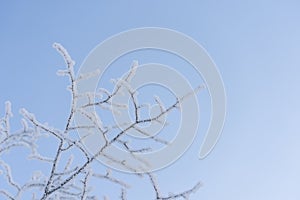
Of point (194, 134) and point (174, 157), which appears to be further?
point (194, 134)

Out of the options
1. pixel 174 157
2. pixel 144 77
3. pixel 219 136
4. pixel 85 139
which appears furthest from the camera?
pixel 219 136

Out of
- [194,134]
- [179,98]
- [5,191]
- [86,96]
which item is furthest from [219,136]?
[5,191]

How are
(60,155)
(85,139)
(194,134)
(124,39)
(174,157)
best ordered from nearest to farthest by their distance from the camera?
(60,155) < (85,139) < (174,157) < (194,134) < (124,39)

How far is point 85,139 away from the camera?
2.88 metres

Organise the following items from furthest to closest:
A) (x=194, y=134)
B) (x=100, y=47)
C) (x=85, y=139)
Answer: (x=100, y=47) < (x=194, y=134) < (x=85, y=139)

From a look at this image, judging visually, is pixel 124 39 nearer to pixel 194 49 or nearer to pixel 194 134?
pixel 194 49

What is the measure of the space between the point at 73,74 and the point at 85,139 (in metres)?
0.55

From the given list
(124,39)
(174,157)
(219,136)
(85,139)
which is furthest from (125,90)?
(124,39)

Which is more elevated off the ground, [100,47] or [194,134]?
[100,47]

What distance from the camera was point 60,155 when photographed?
2.64 metres

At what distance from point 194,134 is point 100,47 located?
1893 millimetres

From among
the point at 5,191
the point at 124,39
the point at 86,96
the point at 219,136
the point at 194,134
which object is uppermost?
the point at 124,39

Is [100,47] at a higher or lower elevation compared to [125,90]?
higher

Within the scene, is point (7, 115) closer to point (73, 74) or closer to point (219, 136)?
point (73, 74)
